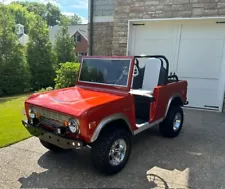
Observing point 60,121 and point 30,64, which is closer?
point 60,121

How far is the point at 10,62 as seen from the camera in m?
13.2

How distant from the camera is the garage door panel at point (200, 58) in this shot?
21.9 feet

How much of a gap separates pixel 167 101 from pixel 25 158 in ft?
9.04

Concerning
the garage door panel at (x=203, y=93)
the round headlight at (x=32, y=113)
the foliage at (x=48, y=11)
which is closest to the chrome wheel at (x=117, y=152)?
the round headlight at (x=32, y=113)

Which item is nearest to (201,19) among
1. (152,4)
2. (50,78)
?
(152,4)

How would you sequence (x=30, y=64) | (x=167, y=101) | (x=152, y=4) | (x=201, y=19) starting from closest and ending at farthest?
(x=167, y=101) < (x=201, y=19) < (x=152, y=4) < (x=30, y=64)

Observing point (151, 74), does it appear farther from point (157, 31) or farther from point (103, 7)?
point (103, 7)

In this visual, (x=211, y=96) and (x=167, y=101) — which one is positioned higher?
(x=167, y=101)

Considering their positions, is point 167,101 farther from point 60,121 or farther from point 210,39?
point 210,39

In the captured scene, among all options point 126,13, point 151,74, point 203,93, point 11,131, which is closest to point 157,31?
point 126,13

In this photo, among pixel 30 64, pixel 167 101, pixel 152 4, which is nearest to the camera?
pixel 167 101

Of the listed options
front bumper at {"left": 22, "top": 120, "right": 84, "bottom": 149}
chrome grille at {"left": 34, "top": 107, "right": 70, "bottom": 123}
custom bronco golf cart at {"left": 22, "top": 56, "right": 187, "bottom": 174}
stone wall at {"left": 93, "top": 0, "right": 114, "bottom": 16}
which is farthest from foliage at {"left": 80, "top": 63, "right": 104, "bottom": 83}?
stone wall at {"left": 93, "top": 0, "right": 114, "bottom": 16}

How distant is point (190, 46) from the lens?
272 inches

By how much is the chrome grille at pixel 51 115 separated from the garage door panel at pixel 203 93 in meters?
5.33
